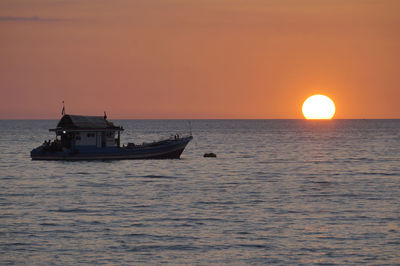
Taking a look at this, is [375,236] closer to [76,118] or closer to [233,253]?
[233,253]

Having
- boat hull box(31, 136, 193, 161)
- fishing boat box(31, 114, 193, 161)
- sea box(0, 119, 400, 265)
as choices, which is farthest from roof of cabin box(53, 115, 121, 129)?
sea box(0, 119, 400, 265)

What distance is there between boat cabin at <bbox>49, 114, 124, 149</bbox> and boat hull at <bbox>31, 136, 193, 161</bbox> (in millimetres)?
677

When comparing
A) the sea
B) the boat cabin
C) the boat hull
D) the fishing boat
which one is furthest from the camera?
the boat hull

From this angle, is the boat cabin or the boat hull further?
the boat hull

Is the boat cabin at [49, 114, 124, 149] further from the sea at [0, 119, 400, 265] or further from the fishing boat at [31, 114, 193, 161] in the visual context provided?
the sea at [0, 119, 400, 265]

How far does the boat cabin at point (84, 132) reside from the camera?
71438 millimetres

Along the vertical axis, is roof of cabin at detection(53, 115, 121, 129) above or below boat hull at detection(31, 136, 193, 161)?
above

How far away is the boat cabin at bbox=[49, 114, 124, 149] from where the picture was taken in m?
71.4

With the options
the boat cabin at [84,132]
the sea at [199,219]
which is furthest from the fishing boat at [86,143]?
the sea at [199,219]

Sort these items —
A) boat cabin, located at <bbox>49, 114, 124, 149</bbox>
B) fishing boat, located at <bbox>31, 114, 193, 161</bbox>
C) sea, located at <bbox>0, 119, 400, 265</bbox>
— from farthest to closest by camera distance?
fishing boat, located at <bbox>31, 114, 193, 161</bbox> → boat cabin, located at <bbox>49, 114, 124, 149</bbox> → sea, located at <bbox>0, 119, 400, 265</bbox>

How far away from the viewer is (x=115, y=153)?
243 ft

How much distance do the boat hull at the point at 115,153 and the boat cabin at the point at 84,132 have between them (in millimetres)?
677

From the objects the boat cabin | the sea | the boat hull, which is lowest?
the sea

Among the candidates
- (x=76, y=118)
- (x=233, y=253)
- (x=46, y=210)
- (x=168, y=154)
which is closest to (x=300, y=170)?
(x=168, y=154)
